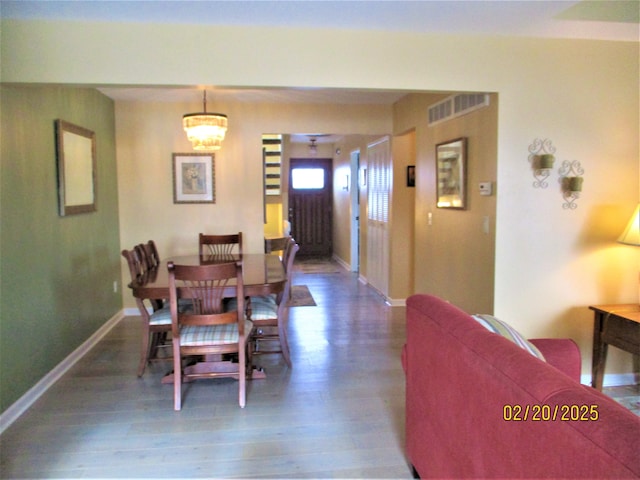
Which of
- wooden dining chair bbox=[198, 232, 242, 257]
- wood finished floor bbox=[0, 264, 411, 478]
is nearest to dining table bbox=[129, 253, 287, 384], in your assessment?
wood finished floor bbox=[0, 264, 411, 478]

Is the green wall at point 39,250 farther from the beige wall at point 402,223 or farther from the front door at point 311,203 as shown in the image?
the front door at point 311,203

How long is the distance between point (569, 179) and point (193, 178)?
3.79 meters

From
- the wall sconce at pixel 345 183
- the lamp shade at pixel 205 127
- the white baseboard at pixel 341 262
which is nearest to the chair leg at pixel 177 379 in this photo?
the lamp shade at pixel 205 127

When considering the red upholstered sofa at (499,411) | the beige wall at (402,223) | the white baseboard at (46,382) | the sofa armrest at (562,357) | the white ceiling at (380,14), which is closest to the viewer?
the red upholstered sofa at (499,411)

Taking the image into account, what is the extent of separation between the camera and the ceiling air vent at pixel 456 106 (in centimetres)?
334

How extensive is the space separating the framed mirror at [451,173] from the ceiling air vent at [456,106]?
22cm

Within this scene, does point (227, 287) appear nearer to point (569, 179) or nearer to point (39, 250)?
point (39, 250)

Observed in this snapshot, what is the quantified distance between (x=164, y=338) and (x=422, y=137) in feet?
10.1

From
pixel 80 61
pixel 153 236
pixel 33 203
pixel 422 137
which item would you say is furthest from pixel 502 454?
pixel 153 236

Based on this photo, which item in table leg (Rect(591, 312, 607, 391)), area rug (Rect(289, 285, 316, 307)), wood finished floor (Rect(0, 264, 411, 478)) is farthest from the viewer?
area rug (Rect(289, 285, 316, 307))

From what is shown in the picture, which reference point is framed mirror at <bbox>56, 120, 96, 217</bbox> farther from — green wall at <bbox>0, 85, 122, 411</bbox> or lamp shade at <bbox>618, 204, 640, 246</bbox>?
lamp shade at <bbox>618, 204, 640, 246</bbox>

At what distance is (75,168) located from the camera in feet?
12.6

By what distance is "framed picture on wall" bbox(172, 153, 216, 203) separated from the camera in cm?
525

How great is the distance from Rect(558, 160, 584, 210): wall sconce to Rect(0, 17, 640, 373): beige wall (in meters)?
0.05
